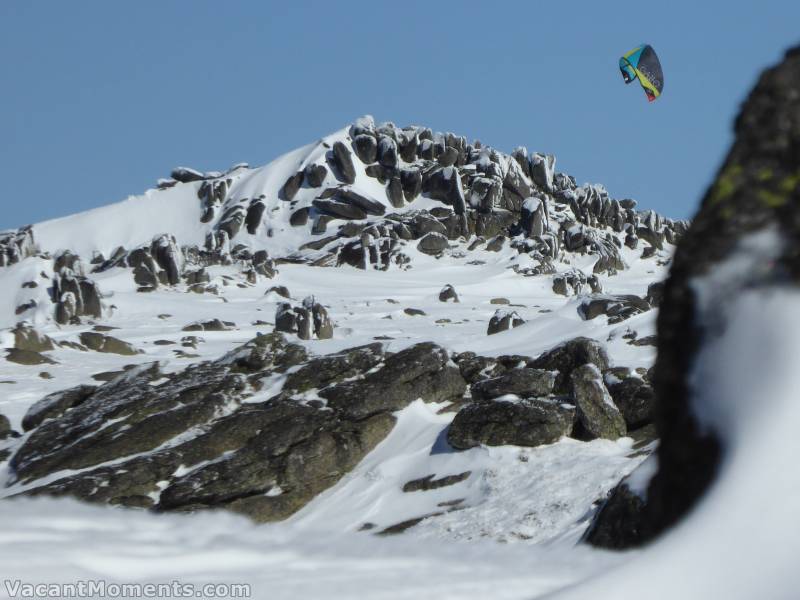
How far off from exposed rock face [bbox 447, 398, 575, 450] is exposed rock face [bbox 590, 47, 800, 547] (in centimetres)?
1513

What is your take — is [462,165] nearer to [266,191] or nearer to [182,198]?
[266,191]

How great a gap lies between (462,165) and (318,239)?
22.2m

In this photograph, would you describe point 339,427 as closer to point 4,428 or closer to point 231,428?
point 231,428

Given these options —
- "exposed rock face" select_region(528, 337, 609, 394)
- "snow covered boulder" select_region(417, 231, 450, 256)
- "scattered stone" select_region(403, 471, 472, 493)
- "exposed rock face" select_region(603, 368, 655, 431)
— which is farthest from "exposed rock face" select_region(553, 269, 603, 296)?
"scattered stone" select_region(403, 471, 472, 493)

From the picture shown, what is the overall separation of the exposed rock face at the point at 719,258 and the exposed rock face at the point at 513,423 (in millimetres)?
15131

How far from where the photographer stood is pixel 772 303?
3.51m

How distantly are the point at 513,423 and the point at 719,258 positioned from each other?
1572 centimetres

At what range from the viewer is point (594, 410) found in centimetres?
1925

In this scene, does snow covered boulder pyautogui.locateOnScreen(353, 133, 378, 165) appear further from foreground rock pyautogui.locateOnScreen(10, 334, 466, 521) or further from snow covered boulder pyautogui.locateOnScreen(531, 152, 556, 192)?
foreground rock pyautogui.locateOnScreen(10, 334, 466, 521)

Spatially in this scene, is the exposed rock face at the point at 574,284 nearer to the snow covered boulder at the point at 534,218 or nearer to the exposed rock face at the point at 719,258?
the snow covered boulder at the point at 534,218

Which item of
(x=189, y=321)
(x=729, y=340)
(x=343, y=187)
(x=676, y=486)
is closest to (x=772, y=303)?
(x=729, y=340)

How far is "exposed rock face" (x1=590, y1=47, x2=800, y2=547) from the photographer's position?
361 cm

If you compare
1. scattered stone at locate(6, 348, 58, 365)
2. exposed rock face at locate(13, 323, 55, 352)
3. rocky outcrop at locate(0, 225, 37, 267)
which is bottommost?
scattered stone at locate(6, 348, 58, 365)

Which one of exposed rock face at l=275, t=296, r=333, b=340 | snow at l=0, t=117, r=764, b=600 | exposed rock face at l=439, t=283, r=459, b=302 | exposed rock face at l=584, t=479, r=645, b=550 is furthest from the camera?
exposed rock face at l=439, t=283, r=459, b=302
